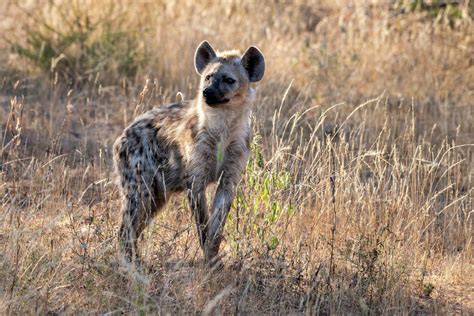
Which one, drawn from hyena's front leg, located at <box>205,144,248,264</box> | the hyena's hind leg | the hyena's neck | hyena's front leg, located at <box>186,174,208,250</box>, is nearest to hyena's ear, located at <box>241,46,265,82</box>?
the hyena's neck

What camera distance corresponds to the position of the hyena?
6.49 meters

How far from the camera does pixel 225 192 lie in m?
6.58

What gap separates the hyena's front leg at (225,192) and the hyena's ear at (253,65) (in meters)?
0.59

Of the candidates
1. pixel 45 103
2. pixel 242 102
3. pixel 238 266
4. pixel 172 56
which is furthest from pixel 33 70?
pixel 238 266

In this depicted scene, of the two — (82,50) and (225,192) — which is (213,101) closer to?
(225,192)

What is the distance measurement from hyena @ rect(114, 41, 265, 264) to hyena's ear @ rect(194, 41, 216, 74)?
0.22 feet

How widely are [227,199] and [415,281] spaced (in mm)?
1505

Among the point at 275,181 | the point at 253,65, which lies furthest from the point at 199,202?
the point at 253,65

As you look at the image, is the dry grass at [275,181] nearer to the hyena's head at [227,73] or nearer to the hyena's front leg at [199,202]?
the hyena's front leg at [199,202]

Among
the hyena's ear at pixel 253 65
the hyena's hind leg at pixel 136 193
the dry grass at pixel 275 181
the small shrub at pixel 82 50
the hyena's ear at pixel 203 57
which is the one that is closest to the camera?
the dry grass at pixel 275 181

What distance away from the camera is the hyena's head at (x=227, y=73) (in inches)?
255

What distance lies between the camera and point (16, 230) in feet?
18.8

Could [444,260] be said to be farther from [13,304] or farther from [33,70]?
[33,70]

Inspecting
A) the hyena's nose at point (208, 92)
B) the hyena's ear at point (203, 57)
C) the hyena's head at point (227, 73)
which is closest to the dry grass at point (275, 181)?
the hyena's head at point (227, 73)
